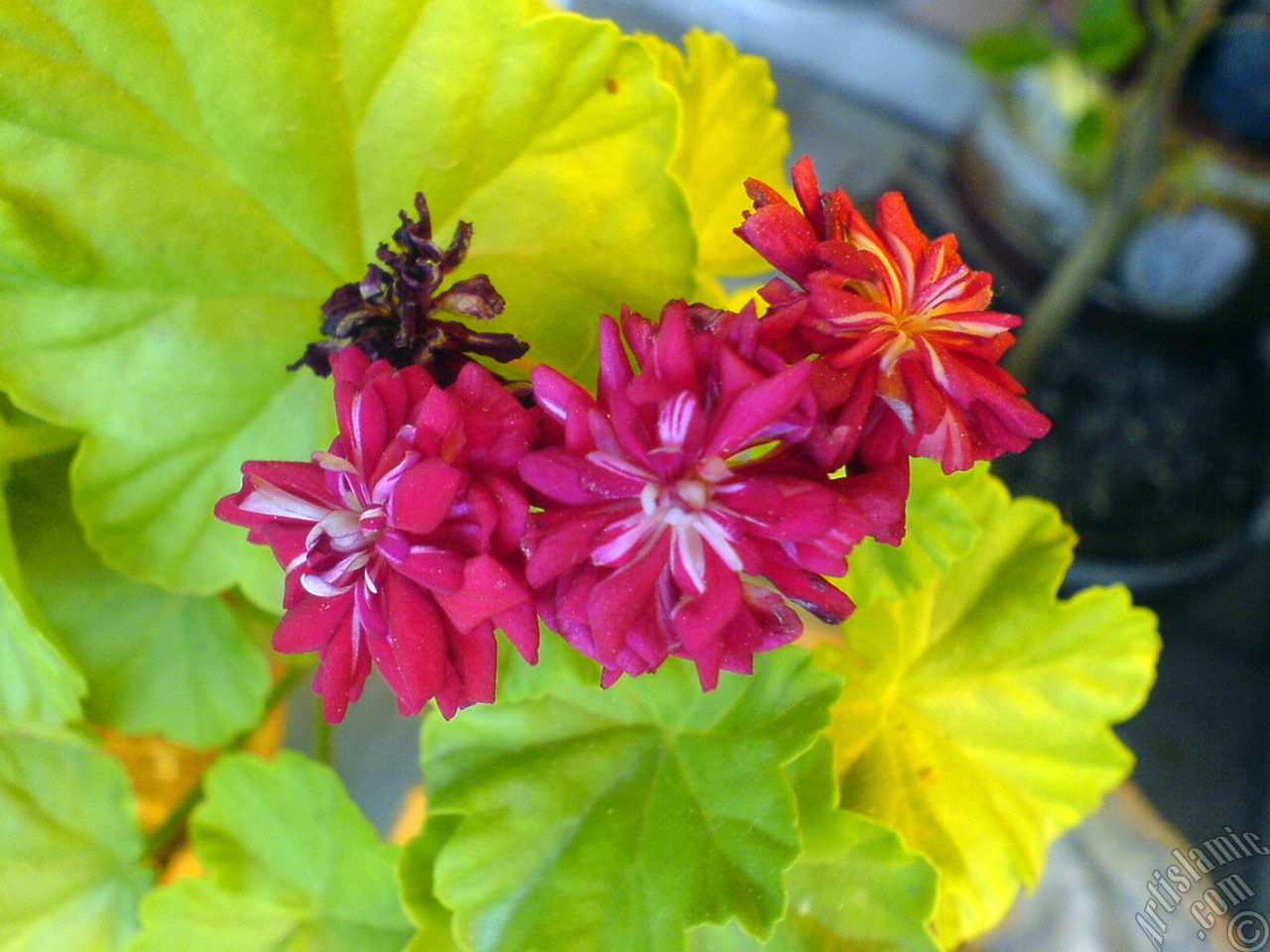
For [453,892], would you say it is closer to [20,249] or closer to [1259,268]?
[20,249]

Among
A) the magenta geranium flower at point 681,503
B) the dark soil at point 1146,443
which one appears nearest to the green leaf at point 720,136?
the magenta geranium flower at point 681,503

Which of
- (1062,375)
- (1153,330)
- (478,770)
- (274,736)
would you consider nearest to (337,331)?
(478,770)

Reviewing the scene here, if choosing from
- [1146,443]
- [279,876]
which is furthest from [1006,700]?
[1146,443]

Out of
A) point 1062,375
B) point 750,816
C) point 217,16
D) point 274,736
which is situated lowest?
point 274,736

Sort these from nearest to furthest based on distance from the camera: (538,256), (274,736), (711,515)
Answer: (711,515)
(538,256)
(274,736)

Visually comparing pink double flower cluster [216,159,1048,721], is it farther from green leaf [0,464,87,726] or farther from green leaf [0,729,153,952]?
green leaf [0,729,153,952]

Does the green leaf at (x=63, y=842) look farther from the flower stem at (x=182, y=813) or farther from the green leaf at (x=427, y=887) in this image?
the green leaf at (x=427, y=887)
